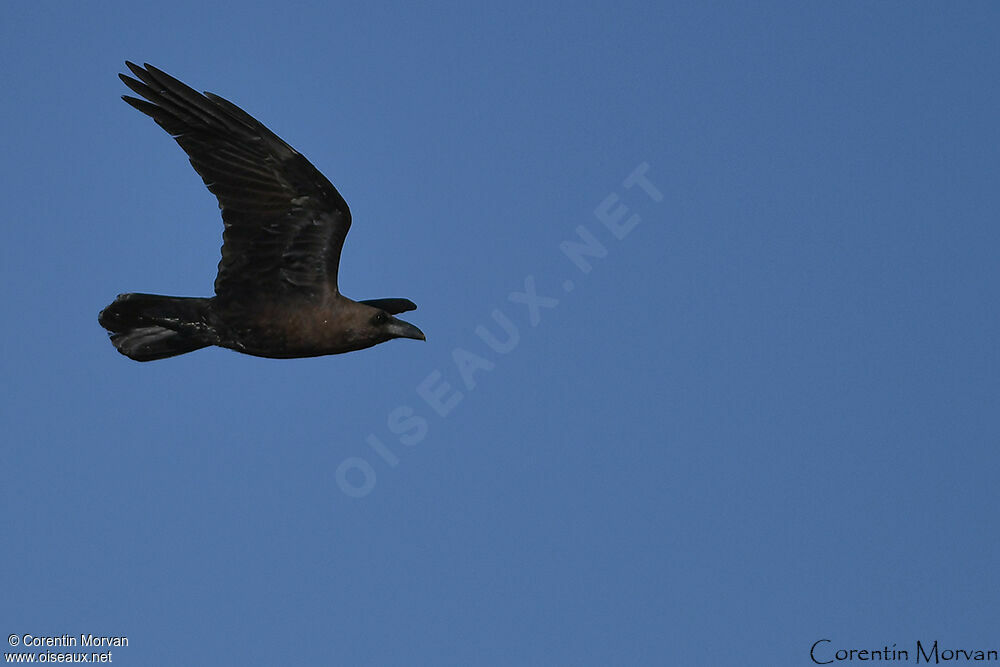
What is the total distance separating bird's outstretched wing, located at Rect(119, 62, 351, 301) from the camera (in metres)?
13.7

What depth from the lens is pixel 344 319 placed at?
14.3 m

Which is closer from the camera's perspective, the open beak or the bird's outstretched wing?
the bird's outstretched wing

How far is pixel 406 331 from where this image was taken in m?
14.5

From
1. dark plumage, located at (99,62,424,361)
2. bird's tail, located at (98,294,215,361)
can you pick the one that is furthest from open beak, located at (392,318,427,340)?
bird's tail, located at (98,294,215,361)

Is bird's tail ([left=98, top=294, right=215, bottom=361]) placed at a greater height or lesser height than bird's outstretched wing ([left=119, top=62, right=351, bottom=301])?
lesser

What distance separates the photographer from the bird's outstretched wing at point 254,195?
13680 millimetres

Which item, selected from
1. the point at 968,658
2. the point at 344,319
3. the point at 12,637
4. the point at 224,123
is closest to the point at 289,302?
the point at 344,319

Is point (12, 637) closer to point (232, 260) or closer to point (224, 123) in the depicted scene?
point (232, 260)

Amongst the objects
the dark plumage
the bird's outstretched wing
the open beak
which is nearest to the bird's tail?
the dark plumage

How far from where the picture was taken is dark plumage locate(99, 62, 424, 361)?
13.7m

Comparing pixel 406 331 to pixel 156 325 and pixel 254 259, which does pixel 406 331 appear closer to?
pixel 254 259

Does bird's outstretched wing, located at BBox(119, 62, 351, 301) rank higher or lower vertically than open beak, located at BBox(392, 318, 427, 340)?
higher

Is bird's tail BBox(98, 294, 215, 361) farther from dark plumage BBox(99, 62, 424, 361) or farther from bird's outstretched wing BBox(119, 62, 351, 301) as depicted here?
bird's outstretched wing BBox(119, 62, 351, 301)

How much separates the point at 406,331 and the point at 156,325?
235 cm
